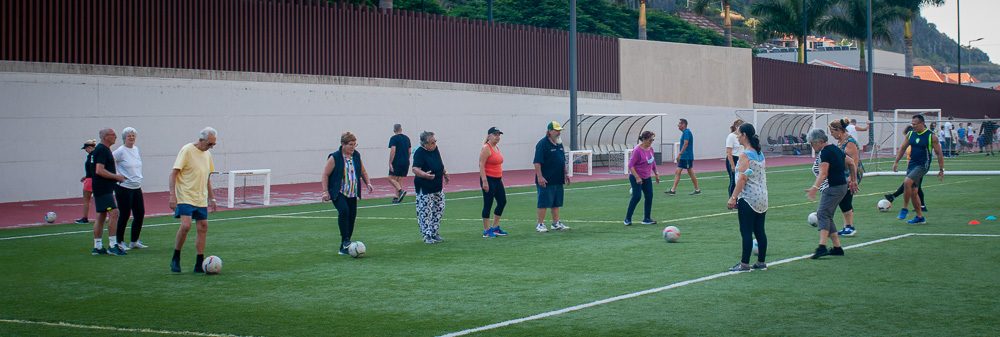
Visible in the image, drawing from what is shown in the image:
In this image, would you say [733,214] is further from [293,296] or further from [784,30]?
[784,30]

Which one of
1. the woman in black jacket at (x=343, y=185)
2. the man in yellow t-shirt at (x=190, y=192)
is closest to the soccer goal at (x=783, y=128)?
the woman in black jacket at (x=343, y=185)

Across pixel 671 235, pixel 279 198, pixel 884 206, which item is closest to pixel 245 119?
pixel 279 198

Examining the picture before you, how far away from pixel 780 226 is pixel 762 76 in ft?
126

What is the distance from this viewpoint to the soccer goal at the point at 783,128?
171 ft

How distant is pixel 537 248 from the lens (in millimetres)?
15273

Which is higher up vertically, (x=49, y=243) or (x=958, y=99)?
(x=958, y=99)

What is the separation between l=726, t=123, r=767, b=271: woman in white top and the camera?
12352 millimetres

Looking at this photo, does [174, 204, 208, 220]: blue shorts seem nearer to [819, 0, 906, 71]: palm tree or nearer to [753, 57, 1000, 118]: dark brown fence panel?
[753, 57, 1000, 118]: dark brown fence panel

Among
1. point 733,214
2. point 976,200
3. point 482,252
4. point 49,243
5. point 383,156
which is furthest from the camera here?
point 383,156

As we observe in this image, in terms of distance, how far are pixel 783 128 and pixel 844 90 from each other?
8.23 metres

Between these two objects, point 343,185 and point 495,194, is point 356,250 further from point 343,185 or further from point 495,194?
point 495,194

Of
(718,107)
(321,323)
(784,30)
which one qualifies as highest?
(784,30)

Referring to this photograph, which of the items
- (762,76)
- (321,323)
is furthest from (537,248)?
(762,76)

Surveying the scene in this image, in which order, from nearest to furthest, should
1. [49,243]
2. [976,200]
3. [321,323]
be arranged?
1. [321,323]
2. [49,243]
3. [976,200]
